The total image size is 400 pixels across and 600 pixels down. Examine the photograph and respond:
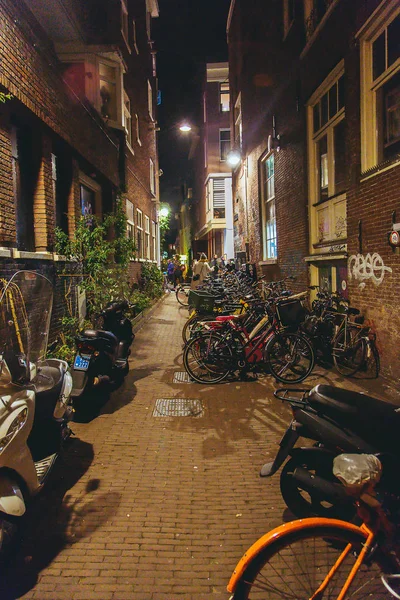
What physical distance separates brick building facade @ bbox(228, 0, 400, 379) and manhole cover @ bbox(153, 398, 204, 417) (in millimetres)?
2966

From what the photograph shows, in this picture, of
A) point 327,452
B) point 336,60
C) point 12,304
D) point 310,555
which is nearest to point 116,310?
point 12,304

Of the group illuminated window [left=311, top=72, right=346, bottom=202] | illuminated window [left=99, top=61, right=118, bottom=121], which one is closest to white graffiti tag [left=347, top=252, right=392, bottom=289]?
illuminated window [left=311, top=72, right=346, bottom=202]

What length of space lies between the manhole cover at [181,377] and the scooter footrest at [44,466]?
3368 millimetres

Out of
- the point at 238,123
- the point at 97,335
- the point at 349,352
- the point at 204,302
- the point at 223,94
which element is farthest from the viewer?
the point at 223,94

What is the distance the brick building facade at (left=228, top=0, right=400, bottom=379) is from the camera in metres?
6.29

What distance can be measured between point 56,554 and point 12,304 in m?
1.75

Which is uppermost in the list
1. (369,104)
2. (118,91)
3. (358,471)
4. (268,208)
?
(118,91)

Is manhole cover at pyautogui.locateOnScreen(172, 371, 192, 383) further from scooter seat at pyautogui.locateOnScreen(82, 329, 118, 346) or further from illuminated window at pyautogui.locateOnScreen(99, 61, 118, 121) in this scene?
illuminated window at pyautogui.locateOnScreen(99, 61, 118, 121)

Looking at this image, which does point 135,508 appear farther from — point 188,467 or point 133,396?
point 133,396

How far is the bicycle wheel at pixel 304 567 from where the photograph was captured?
6.40 feet

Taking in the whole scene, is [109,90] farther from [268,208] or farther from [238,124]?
[238,124]

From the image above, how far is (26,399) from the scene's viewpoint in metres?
3.04

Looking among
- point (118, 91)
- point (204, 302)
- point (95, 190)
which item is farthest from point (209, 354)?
point (118, 91)

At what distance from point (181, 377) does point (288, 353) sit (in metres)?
1.80
